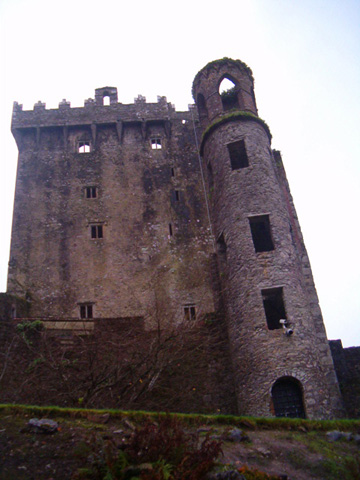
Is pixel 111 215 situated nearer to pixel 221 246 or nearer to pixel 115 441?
pixel 221 246

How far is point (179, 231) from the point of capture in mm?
26016

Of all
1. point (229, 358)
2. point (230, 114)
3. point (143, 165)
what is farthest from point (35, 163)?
point (229, 358)

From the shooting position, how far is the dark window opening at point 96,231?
25.7 m

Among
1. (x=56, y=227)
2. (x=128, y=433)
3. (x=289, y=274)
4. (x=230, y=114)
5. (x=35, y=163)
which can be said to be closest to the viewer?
(x=128, y=433)

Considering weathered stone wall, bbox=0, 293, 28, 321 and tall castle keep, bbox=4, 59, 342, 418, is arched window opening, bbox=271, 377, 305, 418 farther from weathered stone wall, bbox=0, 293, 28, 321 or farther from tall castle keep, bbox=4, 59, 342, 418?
weathered stone wall, bbox=0, 293, 28, 321

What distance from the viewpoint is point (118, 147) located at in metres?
28.5

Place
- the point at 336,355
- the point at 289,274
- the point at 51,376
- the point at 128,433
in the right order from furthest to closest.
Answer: the point at 336,355, the point at 289,274, the point at 51,376, the point at 128,433

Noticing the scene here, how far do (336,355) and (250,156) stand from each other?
10.3m

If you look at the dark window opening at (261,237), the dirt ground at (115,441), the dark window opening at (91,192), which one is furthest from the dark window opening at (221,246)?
the dirt ground at (115,441)

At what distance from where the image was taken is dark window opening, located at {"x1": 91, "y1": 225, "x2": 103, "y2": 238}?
2572 cm

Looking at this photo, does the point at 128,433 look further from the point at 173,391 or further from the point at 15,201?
the point at 15,201

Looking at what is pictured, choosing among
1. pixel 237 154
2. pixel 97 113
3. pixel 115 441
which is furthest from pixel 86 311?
pixel 115 441

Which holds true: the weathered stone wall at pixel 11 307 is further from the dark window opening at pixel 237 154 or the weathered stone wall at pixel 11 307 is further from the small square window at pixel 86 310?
the dark window opening at pixel 237 154

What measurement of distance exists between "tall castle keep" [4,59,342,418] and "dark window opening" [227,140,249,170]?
0.07 meters
